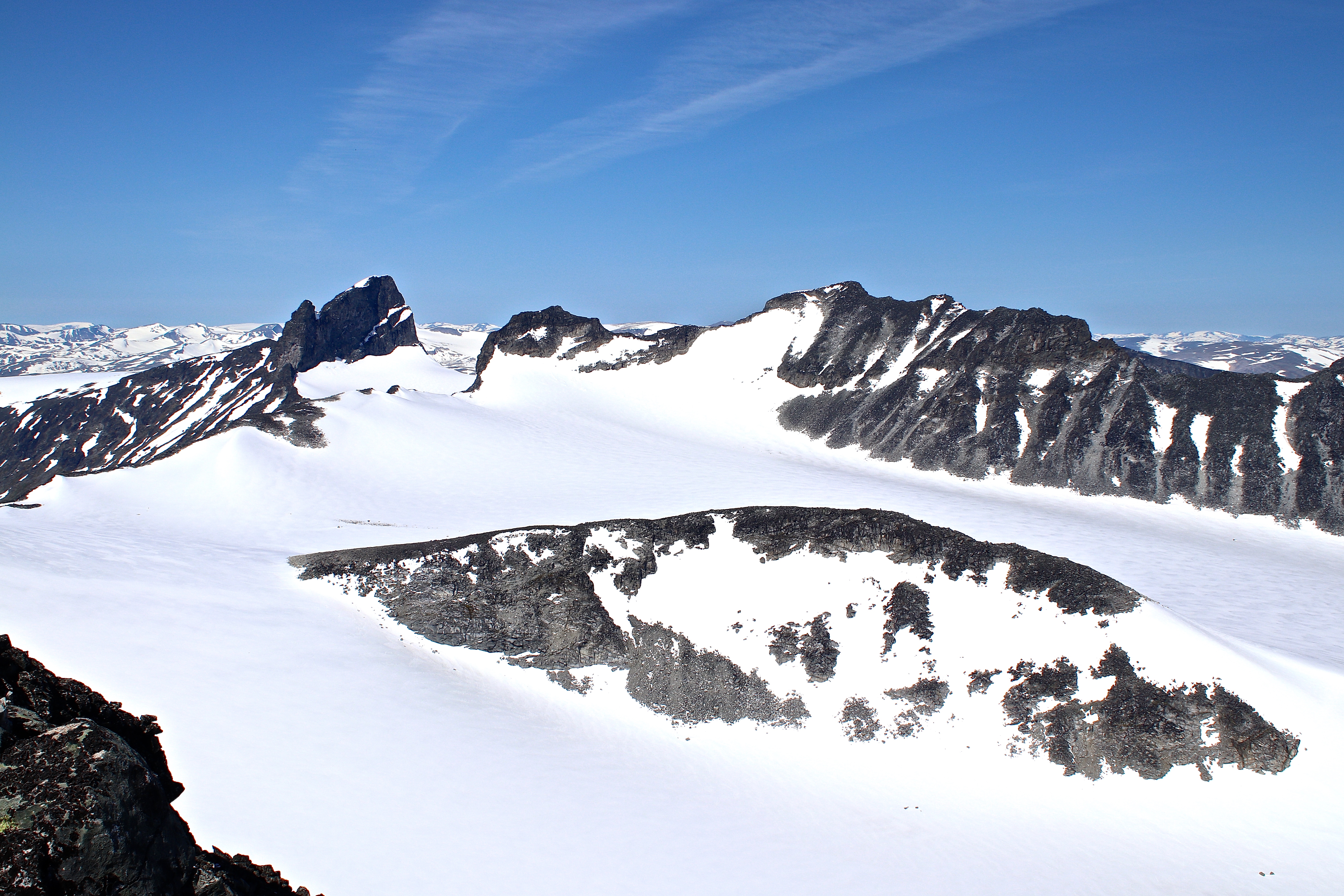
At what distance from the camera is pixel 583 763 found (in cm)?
2817

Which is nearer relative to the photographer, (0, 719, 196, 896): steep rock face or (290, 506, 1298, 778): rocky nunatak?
(0, 719, 196, 896): steep rock face

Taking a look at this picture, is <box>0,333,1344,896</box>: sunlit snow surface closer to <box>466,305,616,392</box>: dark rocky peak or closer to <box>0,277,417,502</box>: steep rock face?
<box>466,305,616,392</box>: dark rocky peak

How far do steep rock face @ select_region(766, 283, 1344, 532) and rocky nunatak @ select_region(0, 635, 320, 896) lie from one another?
7214 cm

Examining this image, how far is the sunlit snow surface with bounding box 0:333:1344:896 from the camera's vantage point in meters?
22.2

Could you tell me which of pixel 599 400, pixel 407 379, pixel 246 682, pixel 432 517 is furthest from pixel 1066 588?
pixel 407 379

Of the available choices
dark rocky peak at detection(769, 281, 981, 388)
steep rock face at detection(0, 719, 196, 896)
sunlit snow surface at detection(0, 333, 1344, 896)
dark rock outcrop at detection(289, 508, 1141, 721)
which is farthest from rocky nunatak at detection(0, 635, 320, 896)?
dark rocky peak at detection(769, 281, 981, 388)

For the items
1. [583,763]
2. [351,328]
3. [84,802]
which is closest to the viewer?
[84,802]

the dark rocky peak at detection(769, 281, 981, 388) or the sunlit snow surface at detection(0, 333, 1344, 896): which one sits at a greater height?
the dark rocky peak at detection(769, 281, 981, 388)

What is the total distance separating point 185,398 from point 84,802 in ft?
499

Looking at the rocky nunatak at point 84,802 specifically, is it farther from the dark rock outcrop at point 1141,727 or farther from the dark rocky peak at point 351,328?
the dark rocky peak at point 351,328

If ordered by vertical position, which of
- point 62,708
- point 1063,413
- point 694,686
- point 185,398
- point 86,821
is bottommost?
point 694,686

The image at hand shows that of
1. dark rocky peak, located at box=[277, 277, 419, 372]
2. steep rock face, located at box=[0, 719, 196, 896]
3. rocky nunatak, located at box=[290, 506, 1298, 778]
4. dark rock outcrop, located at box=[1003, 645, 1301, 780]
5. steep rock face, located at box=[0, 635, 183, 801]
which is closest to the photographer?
steep rock face, located at box=[0, 719, 196, 896]


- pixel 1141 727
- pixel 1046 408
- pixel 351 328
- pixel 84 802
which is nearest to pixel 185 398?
pixel 351 328

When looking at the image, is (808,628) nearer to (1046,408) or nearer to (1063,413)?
(1063,413)
